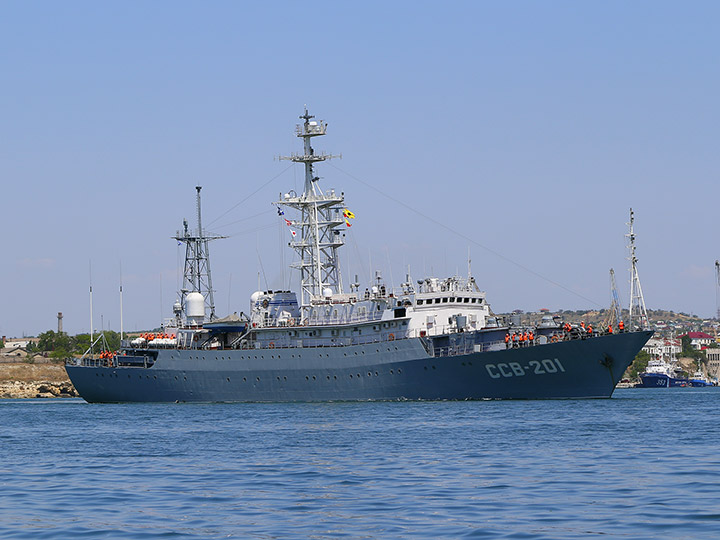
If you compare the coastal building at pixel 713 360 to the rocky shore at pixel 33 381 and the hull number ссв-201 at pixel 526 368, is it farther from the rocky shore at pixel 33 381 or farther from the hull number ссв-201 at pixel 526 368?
the hull number ссв-201 at pixel 526 368

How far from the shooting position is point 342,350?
53.5 metres

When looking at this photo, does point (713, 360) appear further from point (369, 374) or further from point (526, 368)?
point (526, 368)

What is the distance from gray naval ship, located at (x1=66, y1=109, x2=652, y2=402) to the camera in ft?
157

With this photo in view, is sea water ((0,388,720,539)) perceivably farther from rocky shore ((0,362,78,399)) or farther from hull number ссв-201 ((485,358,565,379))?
rocky shore ((0,362,78,399))

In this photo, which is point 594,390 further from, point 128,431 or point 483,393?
point 128,431

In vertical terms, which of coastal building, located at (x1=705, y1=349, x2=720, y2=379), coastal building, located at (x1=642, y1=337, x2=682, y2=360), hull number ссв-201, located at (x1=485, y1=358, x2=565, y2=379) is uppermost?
hull number ссв-201, located at (x1=485, y1=358, x2=565, y2=379)

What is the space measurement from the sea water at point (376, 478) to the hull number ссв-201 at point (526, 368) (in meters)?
8.21

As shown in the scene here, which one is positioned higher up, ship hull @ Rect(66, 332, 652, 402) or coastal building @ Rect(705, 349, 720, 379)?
ship hull @ Rect(66, 332, 652, 402)

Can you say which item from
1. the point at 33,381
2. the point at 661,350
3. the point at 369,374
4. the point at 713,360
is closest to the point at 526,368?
the point at 369,374

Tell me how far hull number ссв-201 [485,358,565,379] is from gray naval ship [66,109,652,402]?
0.17ft

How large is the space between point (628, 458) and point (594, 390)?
977 inches

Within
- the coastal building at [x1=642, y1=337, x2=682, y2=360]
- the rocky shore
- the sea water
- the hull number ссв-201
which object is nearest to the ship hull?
the hull number ссв-201

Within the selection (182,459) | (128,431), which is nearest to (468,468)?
(182,459)

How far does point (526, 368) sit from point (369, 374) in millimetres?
8548
